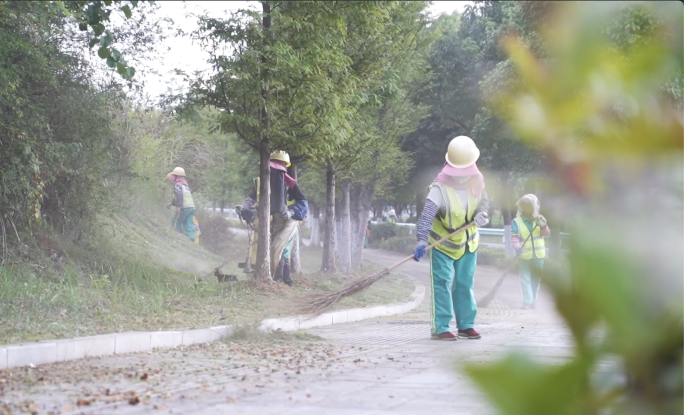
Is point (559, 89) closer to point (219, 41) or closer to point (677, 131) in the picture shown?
point (677, 131)

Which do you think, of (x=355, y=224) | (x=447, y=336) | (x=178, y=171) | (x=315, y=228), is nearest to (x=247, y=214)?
(x=447, y=336)

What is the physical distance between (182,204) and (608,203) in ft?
62.5

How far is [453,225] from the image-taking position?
8.43 meters

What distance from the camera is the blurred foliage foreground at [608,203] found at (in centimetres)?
69

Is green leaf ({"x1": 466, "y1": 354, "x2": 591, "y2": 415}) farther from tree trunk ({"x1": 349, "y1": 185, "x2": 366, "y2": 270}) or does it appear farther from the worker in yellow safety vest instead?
tree trunk ({"x1": 349, "y1": 185, "x2": 366, "y2": 270})

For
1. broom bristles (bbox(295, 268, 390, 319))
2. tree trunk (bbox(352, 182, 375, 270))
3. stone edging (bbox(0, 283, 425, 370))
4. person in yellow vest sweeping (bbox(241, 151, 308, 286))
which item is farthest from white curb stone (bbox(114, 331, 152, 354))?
tree trunk (bbox(352, 182, 375, 270))

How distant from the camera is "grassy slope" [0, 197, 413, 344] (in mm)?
7379

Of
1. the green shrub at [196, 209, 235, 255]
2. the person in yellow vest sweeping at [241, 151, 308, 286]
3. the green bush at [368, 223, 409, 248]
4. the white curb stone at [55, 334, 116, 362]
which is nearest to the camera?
the white curb stone at [55, 334, 116, 362]

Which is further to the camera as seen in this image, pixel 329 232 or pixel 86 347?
pixel 329 232

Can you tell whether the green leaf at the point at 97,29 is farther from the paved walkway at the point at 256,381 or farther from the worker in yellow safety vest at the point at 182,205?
the worker in yellow safety vest at the point at 182,205

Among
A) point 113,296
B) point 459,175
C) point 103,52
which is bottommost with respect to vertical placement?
point 113,296

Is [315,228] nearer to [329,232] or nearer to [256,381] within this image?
[329,232]

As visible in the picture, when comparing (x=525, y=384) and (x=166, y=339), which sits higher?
(x=525, y=384)

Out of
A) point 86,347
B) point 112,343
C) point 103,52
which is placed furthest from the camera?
point 112,343
